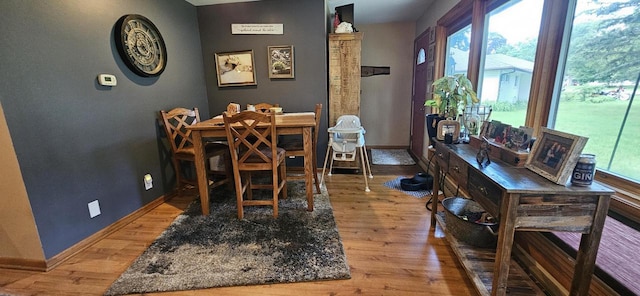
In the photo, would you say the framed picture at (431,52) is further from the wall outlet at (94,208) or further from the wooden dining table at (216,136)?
the wall outlet at (94,208)

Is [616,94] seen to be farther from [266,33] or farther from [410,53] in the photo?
[410,53]

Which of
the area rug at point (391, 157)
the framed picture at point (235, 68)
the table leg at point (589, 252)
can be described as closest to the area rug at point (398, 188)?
the area rug at point (391, 157)

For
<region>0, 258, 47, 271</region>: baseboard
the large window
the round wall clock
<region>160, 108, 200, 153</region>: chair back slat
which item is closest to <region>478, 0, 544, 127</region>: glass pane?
the large window

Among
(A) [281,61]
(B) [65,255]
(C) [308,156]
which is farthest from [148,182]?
(A) [281,61]

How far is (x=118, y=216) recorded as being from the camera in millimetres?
2238

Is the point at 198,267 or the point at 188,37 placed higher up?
the point at 188,37

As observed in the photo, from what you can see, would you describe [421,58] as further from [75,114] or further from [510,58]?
[75,114]

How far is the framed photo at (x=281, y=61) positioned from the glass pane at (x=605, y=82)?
8.88 ft

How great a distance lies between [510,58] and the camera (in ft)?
6.77

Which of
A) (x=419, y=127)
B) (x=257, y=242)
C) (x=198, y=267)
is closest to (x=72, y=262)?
(x=198, y=267)

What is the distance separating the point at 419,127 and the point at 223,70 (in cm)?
320

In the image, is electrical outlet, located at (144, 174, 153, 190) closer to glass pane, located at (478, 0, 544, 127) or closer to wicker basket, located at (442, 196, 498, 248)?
wicker basket, located at (442, 196, 498, 248)

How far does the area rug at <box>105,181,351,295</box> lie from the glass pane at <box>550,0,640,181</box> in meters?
1.57

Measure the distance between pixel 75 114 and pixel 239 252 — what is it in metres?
1.61
